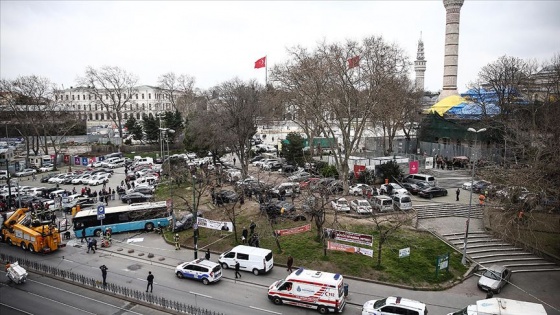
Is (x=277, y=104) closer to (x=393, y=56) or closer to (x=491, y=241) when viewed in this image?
(x=393, y=56)

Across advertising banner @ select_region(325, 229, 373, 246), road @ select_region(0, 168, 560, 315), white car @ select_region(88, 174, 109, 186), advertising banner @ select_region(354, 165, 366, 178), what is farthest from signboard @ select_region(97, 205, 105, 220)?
advertising banner @ select_region(354, 165, 366, 178)

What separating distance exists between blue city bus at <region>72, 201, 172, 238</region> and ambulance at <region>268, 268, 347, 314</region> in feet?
48.3

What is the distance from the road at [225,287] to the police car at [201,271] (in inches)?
13.3

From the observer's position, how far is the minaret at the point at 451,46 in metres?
64.0

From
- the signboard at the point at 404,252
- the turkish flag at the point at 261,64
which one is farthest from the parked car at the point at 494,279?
the turkish flag at the point at 261,64

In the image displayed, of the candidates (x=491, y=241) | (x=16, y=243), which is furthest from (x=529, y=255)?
(x=16, y=243)

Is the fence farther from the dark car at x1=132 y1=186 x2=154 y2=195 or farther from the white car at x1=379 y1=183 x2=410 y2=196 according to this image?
the white car at x1=379 y1=183 x2=410 y2=196

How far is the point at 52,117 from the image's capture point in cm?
6669

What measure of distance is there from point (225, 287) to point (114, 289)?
5623 mm

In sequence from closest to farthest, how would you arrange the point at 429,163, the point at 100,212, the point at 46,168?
1. the point at 100,212
2. the point at 429,163
3. the point at 46,168

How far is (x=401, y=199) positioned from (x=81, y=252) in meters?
23.7

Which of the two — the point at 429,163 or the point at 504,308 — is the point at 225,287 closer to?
the point at 504,308

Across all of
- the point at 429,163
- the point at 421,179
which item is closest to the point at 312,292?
the point at 421,179

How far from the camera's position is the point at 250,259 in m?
23.2
